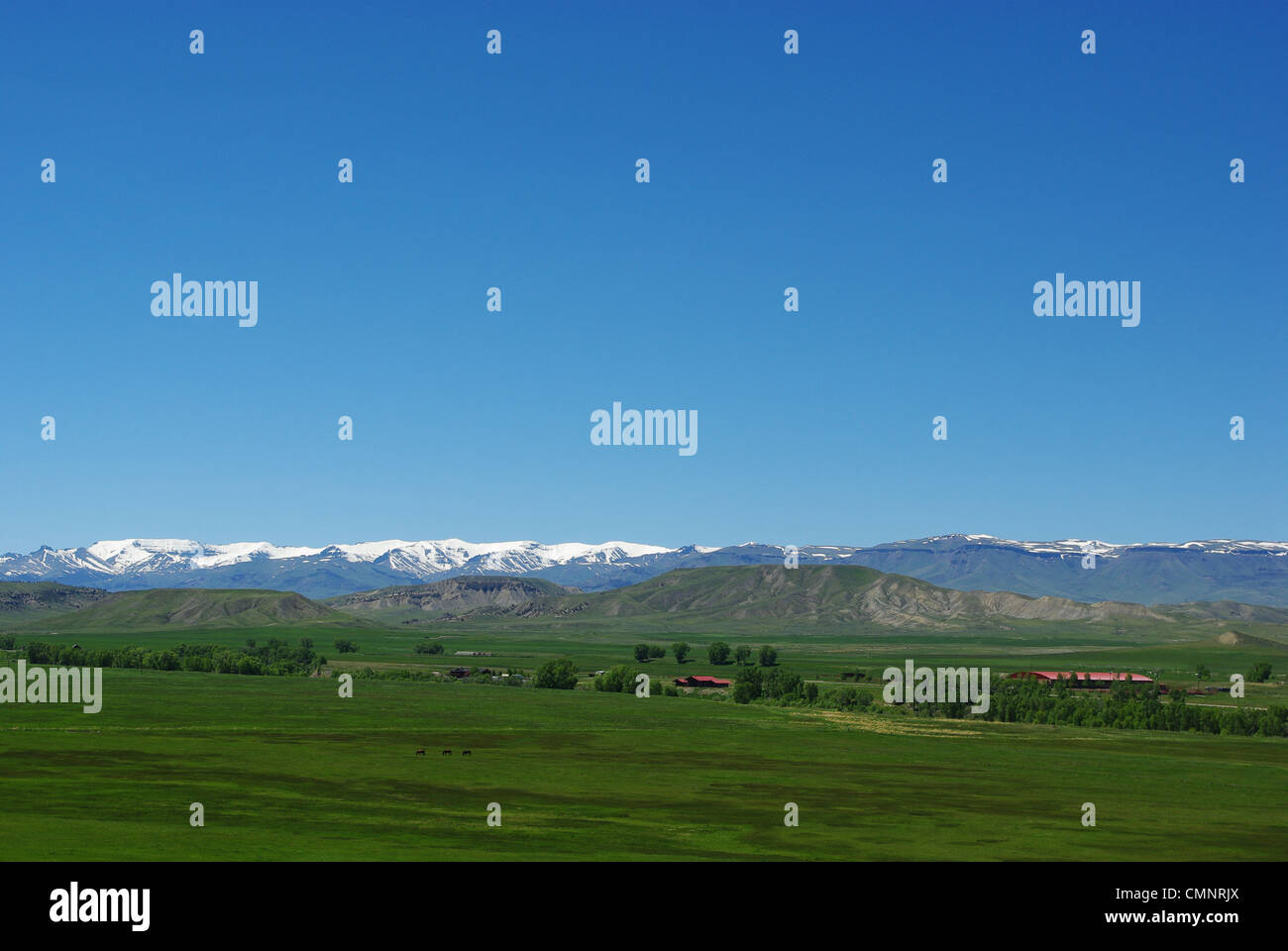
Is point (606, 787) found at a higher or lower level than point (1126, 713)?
higher

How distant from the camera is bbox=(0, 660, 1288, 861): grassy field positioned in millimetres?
68375

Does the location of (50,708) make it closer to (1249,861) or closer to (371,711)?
(371,711)

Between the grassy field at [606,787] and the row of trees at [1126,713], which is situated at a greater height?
the grassy field at [606,787]

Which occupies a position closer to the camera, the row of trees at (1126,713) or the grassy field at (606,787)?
the grassy field at (606,787)

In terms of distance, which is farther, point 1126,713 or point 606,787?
point 1126,713

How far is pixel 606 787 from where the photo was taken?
95812 mm

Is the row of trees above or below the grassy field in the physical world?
below

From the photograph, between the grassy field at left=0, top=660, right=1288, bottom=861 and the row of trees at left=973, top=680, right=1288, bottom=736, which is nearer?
the grassy field at left=0, top=660, right=1288, bottom=861

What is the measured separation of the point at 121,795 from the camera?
83375 mm

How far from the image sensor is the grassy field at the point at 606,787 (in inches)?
2692
